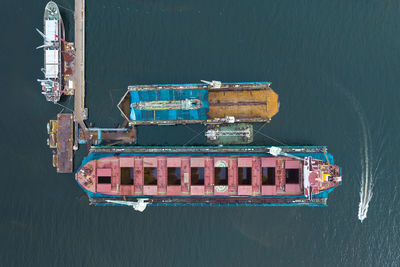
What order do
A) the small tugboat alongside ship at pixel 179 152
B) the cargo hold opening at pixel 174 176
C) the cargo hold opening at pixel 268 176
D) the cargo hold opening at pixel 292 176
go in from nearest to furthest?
the small tugboat alongside ship at pixel 179 152, the cargo hold opening at pixel 292 176, the cargo hold opening at pixel 268 176, the cargo hold opening at pixel 174 176

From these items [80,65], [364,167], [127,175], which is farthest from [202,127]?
[364,167]

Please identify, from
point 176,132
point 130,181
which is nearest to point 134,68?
point 176,132

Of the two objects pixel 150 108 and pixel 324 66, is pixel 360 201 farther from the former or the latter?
pixel 150 108

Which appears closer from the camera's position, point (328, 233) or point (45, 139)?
point (328, 233)

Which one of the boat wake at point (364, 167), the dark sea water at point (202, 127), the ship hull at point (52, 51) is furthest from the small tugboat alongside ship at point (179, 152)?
the boat wake at point (364, 167)

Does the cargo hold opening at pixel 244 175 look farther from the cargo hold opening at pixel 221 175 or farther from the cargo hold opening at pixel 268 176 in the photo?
the cargo hold opening at pixel 268 176

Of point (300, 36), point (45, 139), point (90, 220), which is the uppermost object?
point (300, 36)

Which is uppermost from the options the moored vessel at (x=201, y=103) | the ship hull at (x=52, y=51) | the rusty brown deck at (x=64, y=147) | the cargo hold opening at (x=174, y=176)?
the ship hull at (x=52, y=51)
